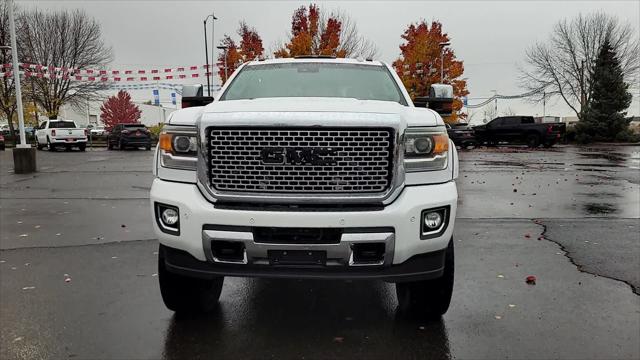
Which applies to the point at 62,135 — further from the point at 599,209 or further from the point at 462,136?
the point at 599,209

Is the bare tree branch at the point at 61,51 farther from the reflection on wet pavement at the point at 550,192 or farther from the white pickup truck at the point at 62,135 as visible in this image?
the reflection on wet pavement at the point at 550,192

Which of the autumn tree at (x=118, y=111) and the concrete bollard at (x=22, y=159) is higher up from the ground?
the autumn tree at (x=118, y=111)

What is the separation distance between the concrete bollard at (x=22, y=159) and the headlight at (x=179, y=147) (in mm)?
14574

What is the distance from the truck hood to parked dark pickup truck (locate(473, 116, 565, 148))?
31.6 m

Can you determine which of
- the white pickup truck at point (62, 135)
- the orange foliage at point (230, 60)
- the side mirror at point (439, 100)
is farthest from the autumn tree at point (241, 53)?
the side mirror at point (439, 100)

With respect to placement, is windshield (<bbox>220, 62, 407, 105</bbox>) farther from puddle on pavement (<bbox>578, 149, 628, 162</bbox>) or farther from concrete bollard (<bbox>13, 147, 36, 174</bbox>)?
puddle on pavement (<bbox>578, 149, 628, 162</bbox>)

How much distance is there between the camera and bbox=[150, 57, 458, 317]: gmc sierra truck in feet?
9.94

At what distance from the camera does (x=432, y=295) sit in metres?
A: 3.63

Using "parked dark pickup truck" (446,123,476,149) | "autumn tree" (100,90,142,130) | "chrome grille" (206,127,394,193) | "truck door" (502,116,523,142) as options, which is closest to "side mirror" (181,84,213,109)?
"chrome grille" (206,127,394,193)

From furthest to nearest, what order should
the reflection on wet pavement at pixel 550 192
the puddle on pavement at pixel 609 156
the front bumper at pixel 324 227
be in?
1. the puddle on pavement at pixel 609 156
2. the reflection on wet pavement at pixel 550 192
3. the front bumper at pixel 324 227

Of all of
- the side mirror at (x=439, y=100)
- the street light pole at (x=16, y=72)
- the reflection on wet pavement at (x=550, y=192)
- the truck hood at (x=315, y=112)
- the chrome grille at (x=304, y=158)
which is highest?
the street light pole at (x=16, y=72)

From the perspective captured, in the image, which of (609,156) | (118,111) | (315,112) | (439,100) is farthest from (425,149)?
(118,111)

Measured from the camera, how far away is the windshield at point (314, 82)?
4375 millimetres

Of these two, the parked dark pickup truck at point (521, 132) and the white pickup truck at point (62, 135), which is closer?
the white pickup truck at point (62, 135)
